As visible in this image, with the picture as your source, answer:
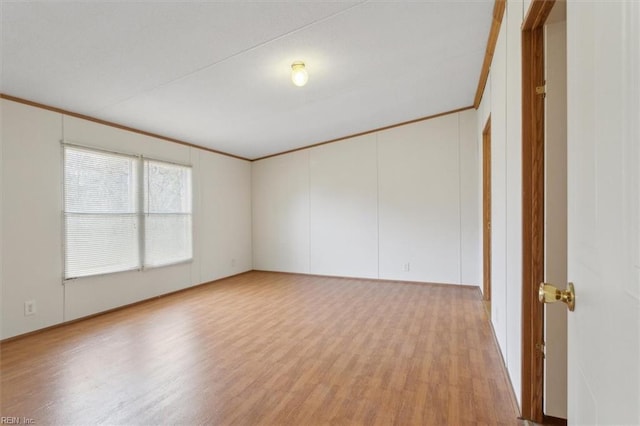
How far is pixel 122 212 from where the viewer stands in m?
4.03

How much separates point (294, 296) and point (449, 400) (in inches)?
112

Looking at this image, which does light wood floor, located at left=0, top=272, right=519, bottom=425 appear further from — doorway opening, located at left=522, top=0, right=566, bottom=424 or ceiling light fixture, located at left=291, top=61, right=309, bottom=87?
ceiling light fixture, located at left=291, top=61, right=309, bottom=87

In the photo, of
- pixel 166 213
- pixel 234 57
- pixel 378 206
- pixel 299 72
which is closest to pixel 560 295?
pixel 299 72

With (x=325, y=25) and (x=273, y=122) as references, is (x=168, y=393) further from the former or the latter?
(x=273, y=122)

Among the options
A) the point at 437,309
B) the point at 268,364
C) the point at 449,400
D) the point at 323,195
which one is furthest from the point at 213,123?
the point at 449,400

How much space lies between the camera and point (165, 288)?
4.64m

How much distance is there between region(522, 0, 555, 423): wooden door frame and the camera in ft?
5.45

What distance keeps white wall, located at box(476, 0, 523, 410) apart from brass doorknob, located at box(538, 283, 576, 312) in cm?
108

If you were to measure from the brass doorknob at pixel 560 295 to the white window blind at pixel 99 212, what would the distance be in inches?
167

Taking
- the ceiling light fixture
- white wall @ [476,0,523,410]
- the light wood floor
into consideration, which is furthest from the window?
white wall @ [476,0,523,410]

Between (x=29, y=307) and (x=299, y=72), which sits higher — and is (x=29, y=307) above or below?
below

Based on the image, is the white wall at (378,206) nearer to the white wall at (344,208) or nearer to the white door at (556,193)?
the white wall at (344,208)
